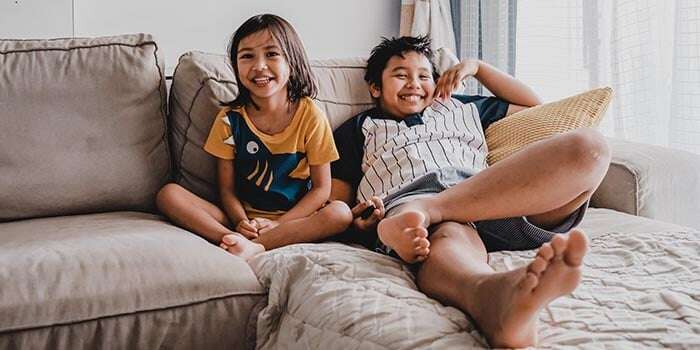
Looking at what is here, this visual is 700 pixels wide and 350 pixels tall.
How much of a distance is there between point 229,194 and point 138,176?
222mm

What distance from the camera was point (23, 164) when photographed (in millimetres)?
1728

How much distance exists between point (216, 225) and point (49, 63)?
57 centimetres

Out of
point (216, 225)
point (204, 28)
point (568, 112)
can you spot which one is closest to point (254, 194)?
point (216, 225)

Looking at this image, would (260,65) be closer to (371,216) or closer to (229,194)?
(229,194)

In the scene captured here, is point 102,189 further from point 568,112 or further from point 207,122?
point 568,112

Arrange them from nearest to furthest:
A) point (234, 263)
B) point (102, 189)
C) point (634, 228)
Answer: point (234, 263) < point (634, 228) < point (102, 189)

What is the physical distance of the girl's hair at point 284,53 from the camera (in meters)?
1.82

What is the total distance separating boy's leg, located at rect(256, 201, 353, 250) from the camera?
1602mm

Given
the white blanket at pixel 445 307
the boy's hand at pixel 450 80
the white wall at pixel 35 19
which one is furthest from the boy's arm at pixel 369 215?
the white wall at pixel 35 19

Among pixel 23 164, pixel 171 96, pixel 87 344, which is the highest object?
pixel 171 96

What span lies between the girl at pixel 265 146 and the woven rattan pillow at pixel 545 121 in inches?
16.7

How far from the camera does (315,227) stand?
63.1 inches

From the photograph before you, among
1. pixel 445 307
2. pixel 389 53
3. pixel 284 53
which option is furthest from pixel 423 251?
pixel 389 53

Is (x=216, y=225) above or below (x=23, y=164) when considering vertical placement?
below
